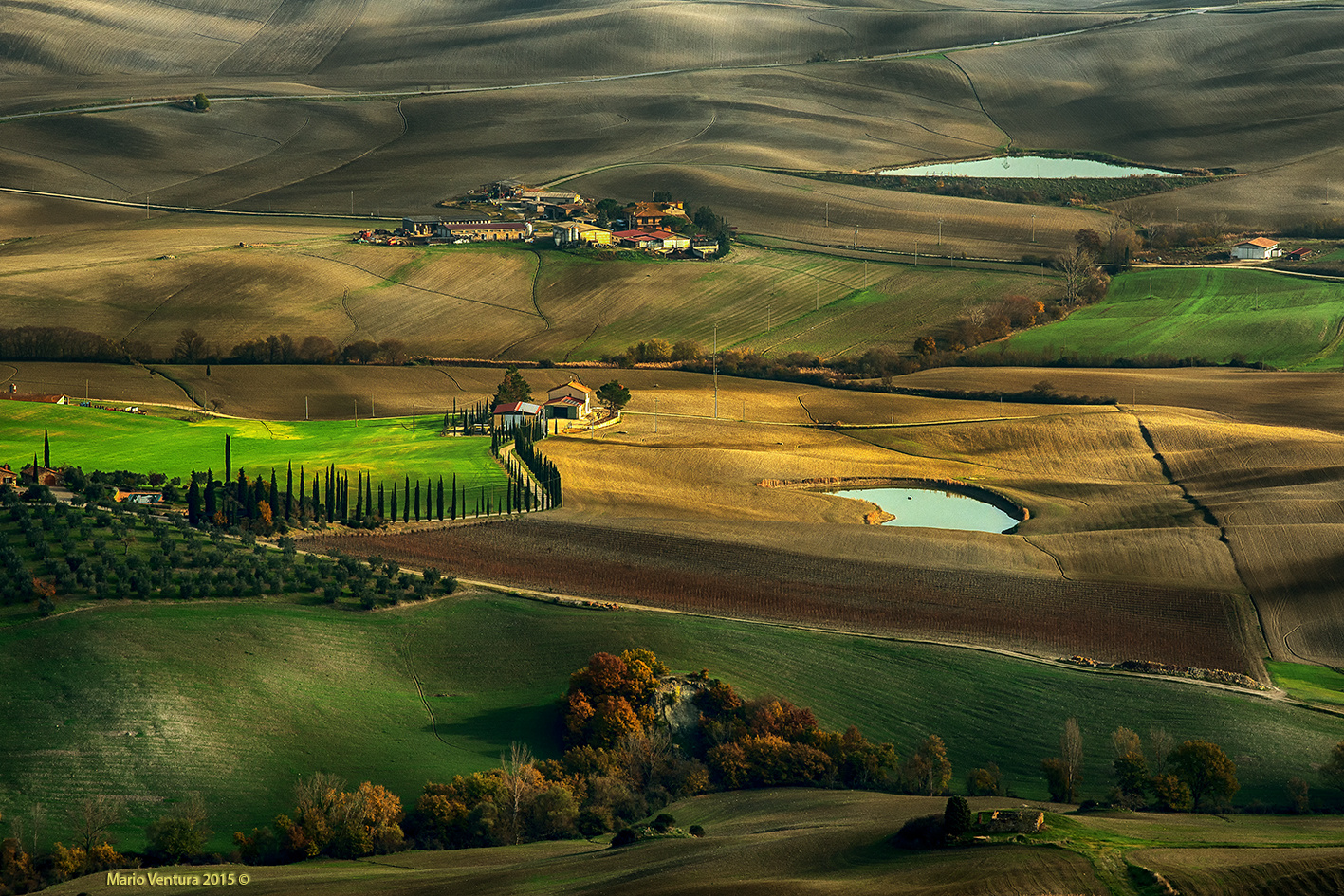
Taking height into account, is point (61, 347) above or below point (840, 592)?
above

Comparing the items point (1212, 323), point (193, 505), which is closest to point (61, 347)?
point (193, 505)

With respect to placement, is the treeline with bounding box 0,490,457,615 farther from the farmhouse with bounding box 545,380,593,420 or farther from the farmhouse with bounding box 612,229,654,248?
the farmhouse with bounding box 612,229,654,248

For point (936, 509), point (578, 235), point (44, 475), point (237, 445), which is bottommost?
point (936, 509)

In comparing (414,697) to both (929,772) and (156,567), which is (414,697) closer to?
(156,567)

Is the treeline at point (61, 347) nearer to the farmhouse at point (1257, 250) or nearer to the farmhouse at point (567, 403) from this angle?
the farmhouse at point (567, 403)

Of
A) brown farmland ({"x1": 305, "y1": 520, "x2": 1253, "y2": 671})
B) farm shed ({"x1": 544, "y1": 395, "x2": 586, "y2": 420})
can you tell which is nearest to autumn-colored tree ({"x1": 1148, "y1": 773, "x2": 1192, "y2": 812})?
brown farmland ({"x1": 305, "y1": 520, "x2": 1253, "y2": 671})

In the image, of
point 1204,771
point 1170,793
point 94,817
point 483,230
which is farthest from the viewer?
point 483,230

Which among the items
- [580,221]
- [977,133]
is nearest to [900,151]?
[977,133]
